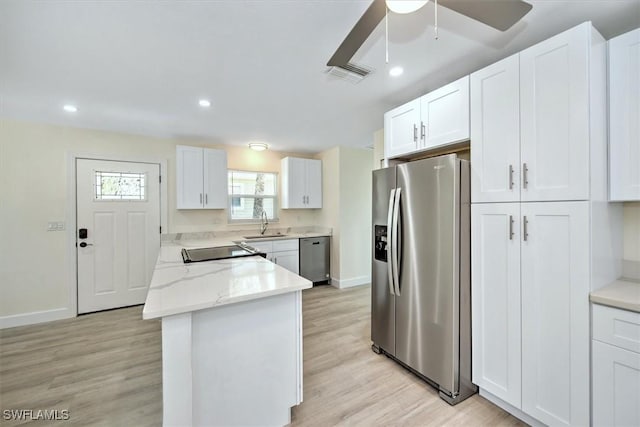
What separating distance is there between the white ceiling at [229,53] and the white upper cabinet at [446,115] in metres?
0.21

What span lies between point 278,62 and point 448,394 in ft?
8.78

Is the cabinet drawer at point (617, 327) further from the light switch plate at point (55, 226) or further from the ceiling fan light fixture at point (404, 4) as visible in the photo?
the light switch plate at point (55, 226)

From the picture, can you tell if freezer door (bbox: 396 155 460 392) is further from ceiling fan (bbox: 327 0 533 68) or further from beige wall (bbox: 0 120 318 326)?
beige wall (bbox: 0 120 318 326)

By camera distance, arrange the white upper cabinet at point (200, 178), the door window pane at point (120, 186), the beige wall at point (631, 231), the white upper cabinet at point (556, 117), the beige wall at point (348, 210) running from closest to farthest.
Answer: the white upper cabinet at point (556, 117) → the beige wall at point (631, 231) → the door window pane at point (120, 186) → the white upper cabinet at point (200, 178) → the beige wall at point (348, 210)

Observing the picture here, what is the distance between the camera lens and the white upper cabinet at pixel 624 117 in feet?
4.47

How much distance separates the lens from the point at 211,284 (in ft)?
5.21

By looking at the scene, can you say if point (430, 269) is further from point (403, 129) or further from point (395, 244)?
point (403, 129)

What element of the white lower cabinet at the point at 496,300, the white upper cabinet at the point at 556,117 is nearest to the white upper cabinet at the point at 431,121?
the white upper cabinet at the point at 556,117

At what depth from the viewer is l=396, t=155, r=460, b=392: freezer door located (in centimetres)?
178

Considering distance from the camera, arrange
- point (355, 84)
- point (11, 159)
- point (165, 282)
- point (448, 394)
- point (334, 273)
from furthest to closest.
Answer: point (334, 273), point (11, 159), point (355, 84), point (448, 394), point (165, 282)

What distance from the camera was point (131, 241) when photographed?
3643 millimetres

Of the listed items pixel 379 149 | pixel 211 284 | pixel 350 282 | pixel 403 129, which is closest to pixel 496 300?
pixel 403 129

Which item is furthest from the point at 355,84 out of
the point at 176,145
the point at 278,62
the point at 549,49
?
the point at 176,145

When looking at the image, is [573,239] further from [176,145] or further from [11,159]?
[11,159]
